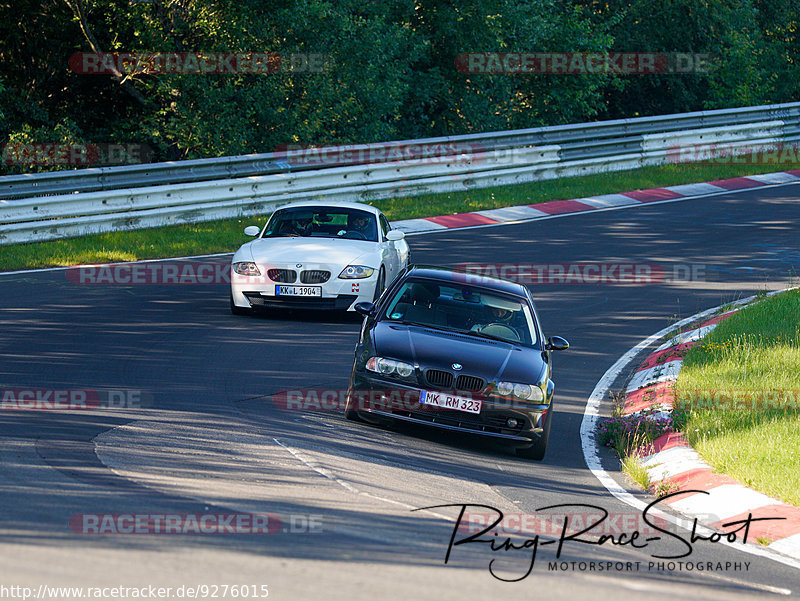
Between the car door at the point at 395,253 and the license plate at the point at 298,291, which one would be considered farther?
the car door at the point at 395,253

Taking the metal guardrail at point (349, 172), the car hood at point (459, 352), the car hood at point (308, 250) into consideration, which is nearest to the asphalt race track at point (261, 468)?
the car hood at point (459, 352)

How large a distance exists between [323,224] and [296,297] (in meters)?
1.65

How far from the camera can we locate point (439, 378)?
29.8 feet

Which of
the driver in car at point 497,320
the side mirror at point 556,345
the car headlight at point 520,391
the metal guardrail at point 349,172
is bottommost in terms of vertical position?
the car headlight at point 520,391

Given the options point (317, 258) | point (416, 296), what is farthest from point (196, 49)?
point (416, 296)

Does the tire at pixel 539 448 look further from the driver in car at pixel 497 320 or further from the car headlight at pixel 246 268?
the car headlight at pixel 246 268

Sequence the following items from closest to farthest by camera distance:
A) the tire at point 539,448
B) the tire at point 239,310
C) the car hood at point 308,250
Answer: the tire at point 539,448 → the car hood at point 308,250 → the tire at point 239,310

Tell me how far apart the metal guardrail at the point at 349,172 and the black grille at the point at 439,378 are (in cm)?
1064

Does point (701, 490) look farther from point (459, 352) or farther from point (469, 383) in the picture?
point (459, 352)

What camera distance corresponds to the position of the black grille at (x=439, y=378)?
9.05 m

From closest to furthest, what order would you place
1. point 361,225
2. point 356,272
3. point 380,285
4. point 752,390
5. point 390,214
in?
point 752,390
point 356,272
point 380,285
point 361,225
point 390,214

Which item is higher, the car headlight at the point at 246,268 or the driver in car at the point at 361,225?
the driver in car at the point at 361,225

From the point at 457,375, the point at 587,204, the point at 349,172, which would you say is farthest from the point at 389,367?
the point at 587,204

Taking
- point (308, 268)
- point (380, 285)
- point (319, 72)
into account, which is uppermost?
point (319, 72)
